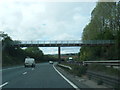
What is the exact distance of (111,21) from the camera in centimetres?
7781

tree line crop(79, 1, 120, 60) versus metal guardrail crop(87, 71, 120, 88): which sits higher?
tree line crop(79, 1, 120, 60)

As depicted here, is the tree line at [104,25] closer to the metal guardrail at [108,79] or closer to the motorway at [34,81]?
the motorway at [34,81]

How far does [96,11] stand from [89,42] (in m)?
9.35

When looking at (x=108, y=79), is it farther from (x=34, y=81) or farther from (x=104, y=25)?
(x=104, y=25)

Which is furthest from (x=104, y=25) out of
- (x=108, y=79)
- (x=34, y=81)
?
(x=108, y=79)

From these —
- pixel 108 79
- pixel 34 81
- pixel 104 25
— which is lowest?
pixel 34 81

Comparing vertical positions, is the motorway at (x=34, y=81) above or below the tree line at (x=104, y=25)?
below

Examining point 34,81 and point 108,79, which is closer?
point 108,79

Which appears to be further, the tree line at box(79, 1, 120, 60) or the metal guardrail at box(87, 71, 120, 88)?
the tree line at box(79, 1, 120, 60)

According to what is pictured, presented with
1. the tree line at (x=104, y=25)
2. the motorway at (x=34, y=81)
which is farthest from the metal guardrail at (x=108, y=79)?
the tree line at (x=104, y=25)

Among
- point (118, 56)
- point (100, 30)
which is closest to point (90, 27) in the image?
point (100, 30)

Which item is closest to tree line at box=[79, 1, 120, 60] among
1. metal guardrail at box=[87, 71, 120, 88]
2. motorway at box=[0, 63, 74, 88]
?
motorway at box=[0, 63, 74, 88]

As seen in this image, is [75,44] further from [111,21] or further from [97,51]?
[111,21]

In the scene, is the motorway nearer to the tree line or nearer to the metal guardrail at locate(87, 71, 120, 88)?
the metal guardrail at locate(87, 71, 120, 88)
